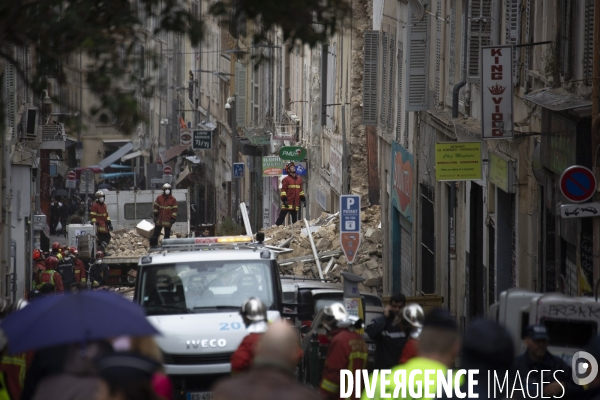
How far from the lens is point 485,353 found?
5.07m

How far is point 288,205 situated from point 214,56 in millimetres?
29354

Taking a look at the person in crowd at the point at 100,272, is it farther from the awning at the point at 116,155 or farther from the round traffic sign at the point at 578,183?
the awning at the point at 116,155

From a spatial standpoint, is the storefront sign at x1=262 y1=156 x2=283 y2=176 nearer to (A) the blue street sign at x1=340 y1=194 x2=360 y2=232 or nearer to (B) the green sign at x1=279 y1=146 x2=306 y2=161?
(B) the green sign at x1=279 y1=146 x2=306 y2=161

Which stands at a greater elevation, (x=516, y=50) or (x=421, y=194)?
(x=516, y=50)

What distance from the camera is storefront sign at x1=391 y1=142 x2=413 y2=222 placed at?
23828 mm

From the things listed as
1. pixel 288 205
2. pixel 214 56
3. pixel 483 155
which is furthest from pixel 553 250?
pixel 214 56

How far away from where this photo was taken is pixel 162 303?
475 inches

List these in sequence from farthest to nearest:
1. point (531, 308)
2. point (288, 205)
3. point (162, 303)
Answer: point (288, 205), point (162, 303), point (531, 308)

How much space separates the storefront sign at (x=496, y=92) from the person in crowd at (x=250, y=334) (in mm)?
5916

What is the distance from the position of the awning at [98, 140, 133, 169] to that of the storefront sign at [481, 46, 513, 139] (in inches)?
2469

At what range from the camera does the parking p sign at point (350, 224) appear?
20.0 meters

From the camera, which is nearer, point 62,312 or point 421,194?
point 62,312

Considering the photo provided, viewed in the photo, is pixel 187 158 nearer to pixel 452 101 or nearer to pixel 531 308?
pixel 452 101

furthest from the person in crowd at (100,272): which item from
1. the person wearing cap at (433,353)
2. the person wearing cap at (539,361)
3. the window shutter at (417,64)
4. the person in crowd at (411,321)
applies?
the person wearing cap at (433,353)
